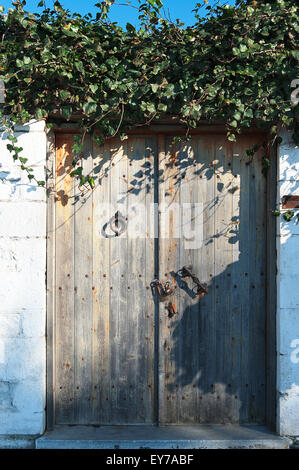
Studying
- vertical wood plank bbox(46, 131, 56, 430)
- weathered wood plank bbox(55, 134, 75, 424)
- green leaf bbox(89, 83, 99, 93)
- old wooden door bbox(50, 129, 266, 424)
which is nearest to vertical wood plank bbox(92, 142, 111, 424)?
old wooden door bbox(50, 129, 266, 424)

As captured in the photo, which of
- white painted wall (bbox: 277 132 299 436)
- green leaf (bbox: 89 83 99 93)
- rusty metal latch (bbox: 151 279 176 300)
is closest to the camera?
green leaf (bbox: 89 83 99 93)

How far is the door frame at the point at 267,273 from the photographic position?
10.1 feet

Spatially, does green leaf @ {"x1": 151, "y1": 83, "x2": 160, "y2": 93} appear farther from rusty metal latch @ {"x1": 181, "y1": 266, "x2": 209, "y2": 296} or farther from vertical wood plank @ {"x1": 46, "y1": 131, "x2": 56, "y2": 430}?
rusty metal latch @ {"x1": 181, "y1": 266, "x2": 209, "y2": 296}

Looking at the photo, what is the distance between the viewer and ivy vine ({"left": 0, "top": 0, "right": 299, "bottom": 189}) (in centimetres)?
285

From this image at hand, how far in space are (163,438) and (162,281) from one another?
3.69ft

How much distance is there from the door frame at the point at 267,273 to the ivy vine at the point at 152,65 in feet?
0.55

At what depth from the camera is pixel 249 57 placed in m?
2.88

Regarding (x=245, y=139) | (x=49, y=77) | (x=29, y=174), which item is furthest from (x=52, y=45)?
(x=245, y=139)

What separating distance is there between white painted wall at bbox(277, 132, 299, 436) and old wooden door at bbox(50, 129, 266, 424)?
192 millimetres

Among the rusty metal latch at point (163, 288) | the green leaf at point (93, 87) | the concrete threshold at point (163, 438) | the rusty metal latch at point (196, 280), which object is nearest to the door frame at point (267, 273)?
the concrete threshold at point (163, 438)

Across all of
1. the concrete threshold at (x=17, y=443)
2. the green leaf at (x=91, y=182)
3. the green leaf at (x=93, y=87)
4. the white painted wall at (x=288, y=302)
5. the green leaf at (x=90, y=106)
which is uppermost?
the green leaf at (x=93, y=87)

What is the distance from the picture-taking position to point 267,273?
3182mm

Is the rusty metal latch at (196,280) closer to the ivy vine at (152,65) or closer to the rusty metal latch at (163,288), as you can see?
the rusty metal latch at (163,288)

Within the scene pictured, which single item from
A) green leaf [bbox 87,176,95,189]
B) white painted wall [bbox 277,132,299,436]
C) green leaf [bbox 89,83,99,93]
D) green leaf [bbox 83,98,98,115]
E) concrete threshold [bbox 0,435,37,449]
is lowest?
concrete threshold [bbox 0,435,37,449]
